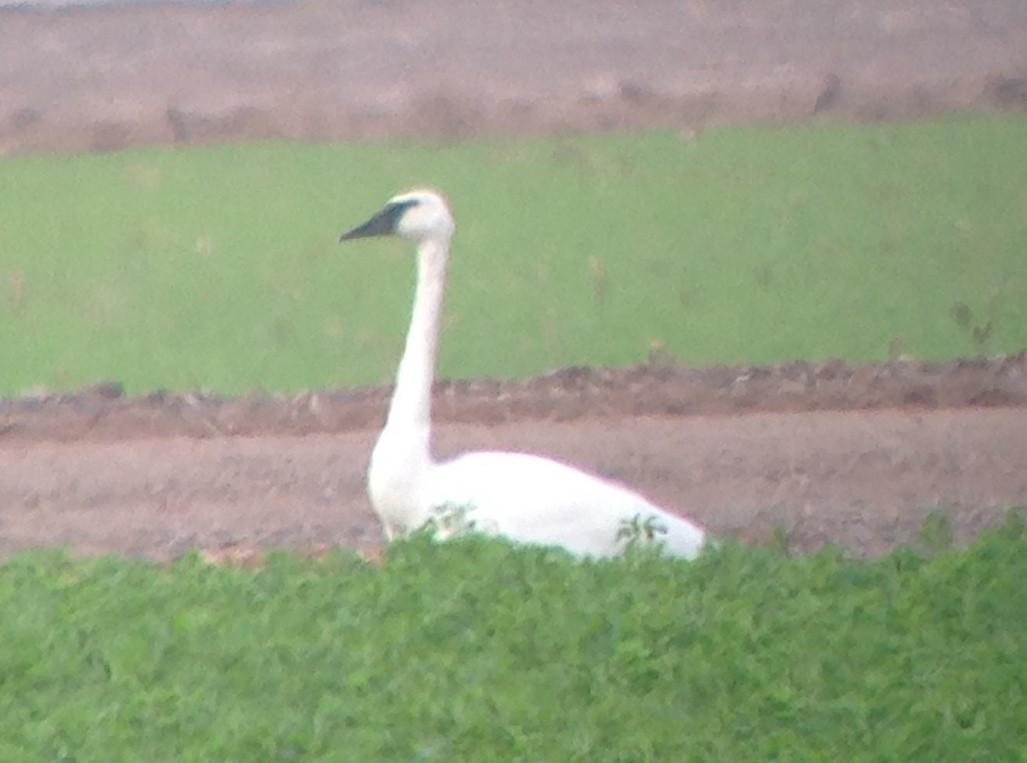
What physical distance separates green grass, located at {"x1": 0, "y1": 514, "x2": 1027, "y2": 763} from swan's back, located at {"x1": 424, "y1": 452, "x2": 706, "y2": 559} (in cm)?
60

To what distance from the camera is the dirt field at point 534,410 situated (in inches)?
392

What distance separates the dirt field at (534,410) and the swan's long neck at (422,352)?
0.83 m

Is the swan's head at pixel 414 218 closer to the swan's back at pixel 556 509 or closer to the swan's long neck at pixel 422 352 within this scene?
the swan's long neck at pixel 422 352

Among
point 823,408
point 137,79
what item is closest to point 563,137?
point 137,79

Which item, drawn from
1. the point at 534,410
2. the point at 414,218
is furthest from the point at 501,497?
the point at 534,410

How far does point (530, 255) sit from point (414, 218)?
6.17 m

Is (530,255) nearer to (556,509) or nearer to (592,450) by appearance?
(592,450)

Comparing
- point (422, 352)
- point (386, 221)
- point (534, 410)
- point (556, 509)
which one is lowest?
point (534, 410)

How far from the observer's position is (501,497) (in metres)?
8.38

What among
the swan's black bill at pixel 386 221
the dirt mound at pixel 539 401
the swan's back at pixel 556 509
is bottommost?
the dirt mound at pixel 539 401

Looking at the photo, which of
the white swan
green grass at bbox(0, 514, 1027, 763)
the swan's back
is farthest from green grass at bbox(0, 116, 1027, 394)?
green grass at bbox(0, 514, 1027, 763)

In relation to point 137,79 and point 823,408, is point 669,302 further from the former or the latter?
point 137,79

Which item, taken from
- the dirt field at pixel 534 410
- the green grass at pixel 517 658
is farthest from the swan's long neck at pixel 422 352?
the green grass at pixel 517 658

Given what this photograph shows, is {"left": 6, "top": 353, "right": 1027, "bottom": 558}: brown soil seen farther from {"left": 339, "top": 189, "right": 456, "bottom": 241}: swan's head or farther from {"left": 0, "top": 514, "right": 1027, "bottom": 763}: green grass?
{"left": 0, "top": 514, "right": 1027, "bottom": 763}: green grass
